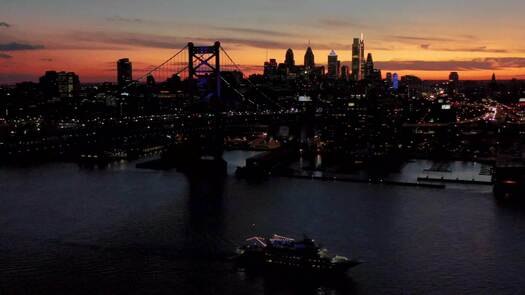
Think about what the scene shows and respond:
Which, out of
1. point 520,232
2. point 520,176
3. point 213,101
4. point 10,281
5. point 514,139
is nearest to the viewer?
point 10,281

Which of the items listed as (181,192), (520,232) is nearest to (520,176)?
(520,232)

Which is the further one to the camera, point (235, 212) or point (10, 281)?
point (235, 212)

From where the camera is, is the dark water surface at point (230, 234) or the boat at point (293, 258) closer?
the dark water surface at point (230, 234)

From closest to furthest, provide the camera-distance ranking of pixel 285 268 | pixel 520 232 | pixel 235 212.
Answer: pixel 285 268
pixel 520 232
pixel 235 212

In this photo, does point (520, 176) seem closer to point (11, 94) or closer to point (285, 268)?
point (285, 268)
